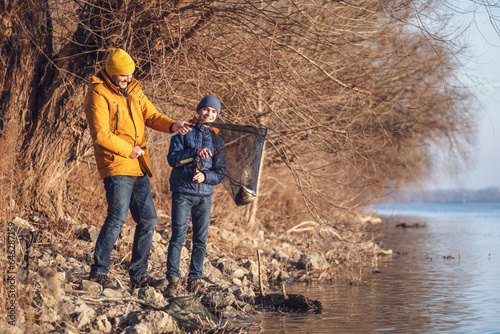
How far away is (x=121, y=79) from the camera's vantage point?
5449 millimetres

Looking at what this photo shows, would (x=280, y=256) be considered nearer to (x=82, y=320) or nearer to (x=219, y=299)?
(x=219, y=299)

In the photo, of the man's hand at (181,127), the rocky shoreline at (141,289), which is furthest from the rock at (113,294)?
the man's hand at (181,127)

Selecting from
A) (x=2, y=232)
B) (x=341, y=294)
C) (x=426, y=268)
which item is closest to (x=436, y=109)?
(x=426, y=268)

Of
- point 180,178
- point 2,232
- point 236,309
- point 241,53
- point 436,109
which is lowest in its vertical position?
point 236,309

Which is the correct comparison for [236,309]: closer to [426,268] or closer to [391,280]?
[391,280]

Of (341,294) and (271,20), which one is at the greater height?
(271,20)

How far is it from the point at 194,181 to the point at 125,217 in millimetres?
732

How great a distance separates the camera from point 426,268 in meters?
9.98

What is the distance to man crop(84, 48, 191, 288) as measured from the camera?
5.31 metres

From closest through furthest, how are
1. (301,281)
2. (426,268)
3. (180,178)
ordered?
(180,178) < (301,281) < (426,268)

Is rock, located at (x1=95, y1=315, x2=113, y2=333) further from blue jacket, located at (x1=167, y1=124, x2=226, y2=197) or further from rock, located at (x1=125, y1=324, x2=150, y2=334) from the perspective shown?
blue jacket, located at (x1=167, y1=124, x2=226, y2=197)

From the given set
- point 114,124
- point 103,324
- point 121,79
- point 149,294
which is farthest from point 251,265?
point 103,324

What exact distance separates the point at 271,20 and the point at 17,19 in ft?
10.7

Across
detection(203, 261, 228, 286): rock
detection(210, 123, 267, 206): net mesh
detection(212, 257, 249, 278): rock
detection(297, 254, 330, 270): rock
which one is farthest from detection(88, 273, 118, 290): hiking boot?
detection(297, 254, 330, 270): rock
